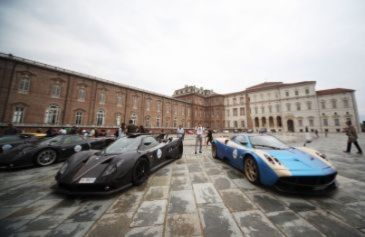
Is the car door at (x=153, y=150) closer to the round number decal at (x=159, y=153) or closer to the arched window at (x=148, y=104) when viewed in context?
the round number decal at (x=159, y=153)

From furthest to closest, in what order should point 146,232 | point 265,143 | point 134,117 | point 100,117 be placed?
point 134,117
point 100,117
point 265,143
point 146,232

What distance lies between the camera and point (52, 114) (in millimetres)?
18859

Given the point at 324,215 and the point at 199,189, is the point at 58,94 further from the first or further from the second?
the point at 324,215

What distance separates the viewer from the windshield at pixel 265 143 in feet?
13.0

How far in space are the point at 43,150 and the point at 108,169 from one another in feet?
14.1

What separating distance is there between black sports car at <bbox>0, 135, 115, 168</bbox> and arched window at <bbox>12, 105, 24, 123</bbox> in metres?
15.9

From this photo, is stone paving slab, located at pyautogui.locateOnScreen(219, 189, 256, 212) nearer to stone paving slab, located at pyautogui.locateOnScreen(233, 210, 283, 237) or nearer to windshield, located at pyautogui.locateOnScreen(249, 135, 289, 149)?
stone paving slab, located at pyautogui.locateOnScreen(233, 210, 283, 237)

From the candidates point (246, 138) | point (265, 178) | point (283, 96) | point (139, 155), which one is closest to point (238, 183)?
point (265, 178)

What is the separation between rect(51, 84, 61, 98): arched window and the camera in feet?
62.4

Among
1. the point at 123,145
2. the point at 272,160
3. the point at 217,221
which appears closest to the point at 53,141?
the point at 123,145

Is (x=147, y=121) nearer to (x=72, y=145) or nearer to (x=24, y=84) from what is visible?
(x=24, y=84)

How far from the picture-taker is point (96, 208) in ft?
8.21

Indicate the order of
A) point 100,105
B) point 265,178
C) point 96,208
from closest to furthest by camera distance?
point 96,208 → point 265,178 → point 100,105

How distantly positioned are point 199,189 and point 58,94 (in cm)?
2410
